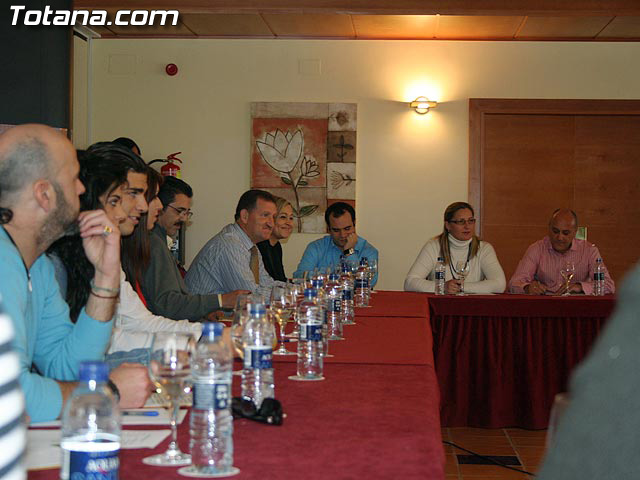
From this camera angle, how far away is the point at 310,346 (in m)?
2.43

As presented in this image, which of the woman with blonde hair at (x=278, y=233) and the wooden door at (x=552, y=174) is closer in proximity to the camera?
the woman with blonde hair at (x=278, y=233)

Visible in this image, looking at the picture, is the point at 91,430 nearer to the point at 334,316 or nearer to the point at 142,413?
the point at 142,413

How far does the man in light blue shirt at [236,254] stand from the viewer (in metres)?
4.93

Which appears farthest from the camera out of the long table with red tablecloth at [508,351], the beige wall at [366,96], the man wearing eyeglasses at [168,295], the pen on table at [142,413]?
the beige wall at [366,96]

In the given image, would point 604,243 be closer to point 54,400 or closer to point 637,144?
point 637,144


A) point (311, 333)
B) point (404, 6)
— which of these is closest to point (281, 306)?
point (311, 333)

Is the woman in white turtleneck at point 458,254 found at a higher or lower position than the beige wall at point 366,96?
lower

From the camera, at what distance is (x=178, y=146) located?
8.37 metres

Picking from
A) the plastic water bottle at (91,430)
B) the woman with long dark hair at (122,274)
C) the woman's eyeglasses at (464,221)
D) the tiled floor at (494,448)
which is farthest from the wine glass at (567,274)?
the plastic water bottle at (91,430)

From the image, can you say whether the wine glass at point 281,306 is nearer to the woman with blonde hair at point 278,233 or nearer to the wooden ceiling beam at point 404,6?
the woman with blonde hair at point 278,233

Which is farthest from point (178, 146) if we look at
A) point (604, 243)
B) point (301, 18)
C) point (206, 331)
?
point (206, 331)

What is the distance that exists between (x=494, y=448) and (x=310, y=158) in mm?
3931

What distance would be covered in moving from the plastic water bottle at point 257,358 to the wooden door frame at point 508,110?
6.18 meters

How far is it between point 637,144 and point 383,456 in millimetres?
7372
